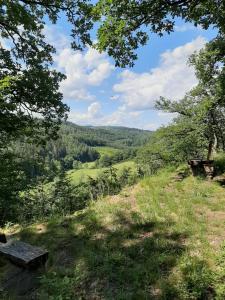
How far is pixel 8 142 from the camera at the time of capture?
15.3 metres

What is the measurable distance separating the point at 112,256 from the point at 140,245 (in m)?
0.92

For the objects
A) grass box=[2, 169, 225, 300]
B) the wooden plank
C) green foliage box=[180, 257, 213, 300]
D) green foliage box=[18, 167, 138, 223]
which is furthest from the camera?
green foliage box=[18, 167, 138, 223]

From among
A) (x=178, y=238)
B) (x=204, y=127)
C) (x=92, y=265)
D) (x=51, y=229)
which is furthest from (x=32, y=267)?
(x=204, y=127)

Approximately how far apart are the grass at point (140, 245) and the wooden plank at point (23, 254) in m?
0.34

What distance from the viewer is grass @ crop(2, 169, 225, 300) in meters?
5.63

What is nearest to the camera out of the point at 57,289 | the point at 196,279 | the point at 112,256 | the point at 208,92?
the point at 196,279

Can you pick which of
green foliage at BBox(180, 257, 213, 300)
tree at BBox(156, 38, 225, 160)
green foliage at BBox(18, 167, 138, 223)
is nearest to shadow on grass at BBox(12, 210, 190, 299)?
green foliage at BBox(180, 257, 213, 300)

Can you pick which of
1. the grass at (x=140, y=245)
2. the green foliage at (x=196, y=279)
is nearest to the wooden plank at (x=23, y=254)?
the grass at (x=140, y=245)

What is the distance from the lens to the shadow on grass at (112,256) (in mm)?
5723

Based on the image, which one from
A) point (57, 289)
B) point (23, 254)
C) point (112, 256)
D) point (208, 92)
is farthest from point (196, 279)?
point (208, 92)

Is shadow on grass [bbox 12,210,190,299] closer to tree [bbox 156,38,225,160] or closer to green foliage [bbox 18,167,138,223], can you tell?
green foliage [bbox 18,167,138,223]

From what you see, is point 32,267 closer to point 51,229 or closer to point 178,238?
point 51,229

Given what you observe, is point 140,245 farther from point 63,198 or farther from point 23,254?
point 63,198

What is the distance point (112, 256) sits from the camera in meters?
6.82
